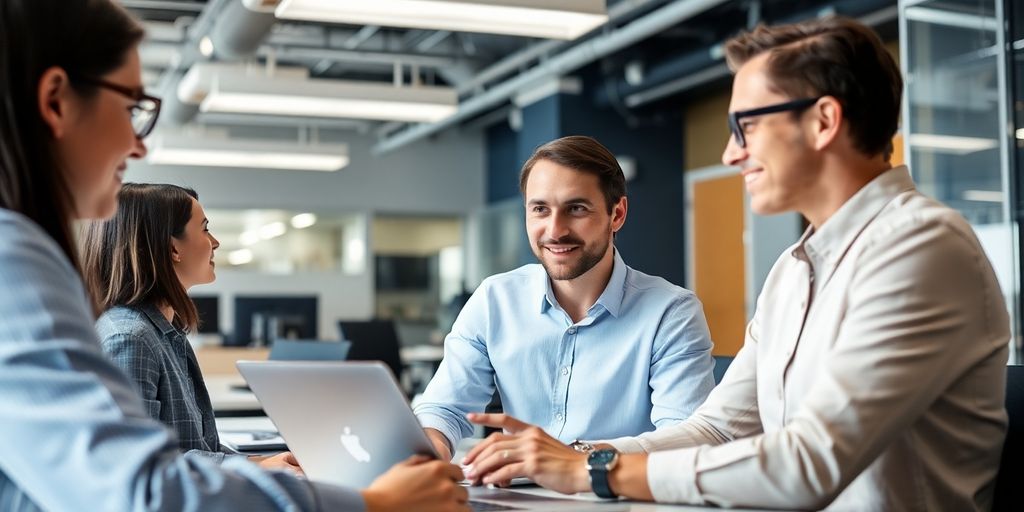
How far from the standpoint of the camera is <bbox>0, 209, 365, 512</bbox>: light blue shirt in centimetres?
112

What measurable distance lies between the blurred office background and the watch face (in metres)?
3.01

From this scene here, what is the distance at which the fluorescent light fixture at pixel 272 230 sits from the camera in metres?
12.3

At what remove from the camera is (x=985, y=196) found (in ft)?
16.7

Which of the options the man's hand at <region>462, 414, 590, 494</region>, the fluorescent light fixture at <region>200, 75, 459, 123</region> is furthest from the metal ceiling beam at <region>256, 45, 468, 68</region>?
the man's hand at <region>462, 414, 590, 494</region>

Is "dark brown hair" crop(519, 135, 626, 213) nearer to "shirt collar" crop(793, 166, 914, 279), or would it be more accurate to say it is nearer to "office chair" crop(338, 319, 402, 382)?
"shirt collar" crop(793, 166, 914, 279)

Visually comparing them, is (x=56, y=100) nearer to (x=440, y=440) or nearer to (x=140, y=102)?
(x=140, y=102)

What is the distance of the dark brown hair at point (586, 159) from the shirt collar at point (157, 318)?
96 centimetres

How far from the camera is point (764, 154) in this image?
5.53 feet

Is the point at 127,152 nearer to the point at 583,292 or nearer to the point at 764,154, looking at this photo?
the point at 764,154

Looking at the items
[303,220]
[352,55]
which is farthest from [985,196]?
[303,220]

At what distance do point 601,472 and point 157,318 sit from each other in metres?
1.22

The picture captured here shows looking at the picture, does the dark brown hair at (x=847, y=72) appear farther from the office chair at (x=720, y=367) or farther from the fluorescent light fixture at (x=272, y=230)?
the fluorescent light fixture at (x=272, y=230)

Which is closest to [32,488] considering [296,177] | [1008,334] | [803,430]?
[803,430]

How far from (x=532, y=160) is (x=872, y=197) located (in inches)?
47.4
